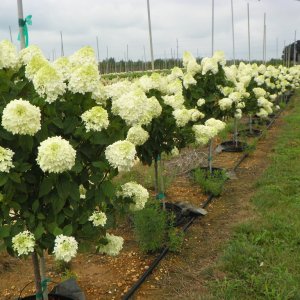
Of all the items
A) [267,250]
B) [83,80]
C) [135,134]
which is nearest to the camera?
[83,80]

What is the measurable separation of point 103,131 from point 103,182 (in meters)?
0.31

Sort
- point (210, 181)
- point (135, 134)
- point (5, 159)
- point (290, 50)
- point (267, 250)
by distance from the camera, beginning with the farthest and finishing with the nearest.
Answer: point (290, 50)
point (210, 181)
point (267, 250)
point (135, 134)
point (5, 159)

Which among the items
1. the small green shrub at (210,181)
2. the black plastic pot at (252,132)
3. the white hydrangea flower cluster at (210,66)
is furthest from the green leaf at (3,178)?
the black plastic pot at (252,132)

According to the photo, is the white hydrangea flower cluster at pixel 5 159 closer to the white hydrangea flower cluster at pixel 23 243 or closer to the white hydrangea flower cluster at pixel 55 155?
the white hydrangea flower cluster at pixel 55 155

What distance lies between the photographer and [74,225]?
2.43 m

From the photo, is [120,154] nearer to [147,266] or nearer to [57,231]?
[57,231]

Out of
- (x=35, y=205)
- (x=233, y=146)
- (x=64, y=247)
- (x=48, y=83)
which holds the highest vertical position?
(x=48, y=83)

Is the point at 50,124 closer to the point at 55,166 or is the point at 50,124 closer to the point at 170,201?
the point at 55,166

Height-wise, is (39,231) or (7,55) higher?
(7,55)

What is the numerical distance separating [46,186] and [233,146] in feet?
25.5

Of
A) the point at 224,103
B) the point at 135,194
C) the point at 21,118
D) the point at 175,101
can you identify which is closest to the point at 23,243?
the point at 21,118

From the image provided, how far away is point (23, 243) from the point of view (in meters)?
2.21

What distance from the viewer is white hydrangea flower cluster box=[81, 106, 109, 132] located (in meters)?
2.27

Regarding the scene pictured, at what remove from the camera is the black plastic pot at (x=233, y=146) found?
9351 millimetres
